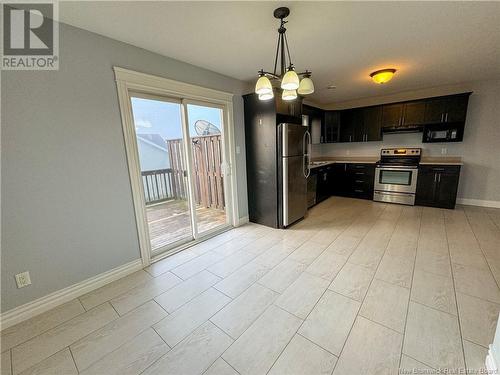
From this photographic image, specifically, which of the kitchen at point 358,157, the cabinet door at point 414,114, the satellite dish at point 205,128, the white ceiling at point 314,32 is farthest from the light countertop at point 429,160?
the satellite dish at point 205,128

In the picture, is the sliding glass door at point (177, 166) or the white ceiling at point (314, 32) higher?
the white ceiling at point (314, 32)

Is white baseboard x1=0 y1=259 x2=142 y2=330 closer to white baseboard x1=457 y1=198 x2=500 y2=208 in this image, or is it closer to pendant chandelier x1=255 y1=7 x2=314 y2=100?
pendant chandelier x1=255 y1=7 x2=314 y2=100

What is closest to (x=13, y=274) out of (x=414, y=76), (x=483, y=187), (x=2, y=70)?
(x=2, y=70)

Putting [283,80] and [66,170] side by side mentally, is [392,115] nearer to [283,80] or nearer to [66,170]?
[283,80]

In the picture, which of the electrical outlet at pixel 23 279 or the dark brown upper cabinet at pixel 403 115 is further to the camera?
the dark brown upper cabinet at pixel 403 115

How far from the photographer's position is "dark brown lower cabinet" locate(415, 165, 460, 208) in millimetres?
4043

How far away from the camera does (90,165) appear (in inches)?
79.7

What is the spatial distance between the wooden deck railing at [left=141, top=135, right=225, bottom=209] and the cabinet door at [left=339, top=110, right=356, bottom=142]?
11.3 feet

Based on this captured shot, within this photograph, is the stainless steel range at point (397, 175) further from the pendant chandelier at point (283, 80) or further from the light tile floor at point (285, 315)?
the pendant chandelier at point (283, 80)

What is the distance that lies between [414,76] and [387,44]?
1.76m

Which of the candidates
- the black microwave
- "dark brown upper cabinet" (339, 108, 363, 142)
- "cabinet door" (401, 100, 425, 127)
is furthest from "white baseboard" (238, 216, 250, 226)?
the black microwave

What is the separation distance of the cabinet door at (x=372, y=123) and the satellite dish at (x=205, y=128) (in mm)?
3712

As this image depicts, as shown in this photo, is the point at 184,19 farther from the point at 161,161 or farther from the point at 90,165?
the point at 161,161

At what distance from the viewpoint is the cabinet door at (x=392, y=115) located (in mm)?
4599
